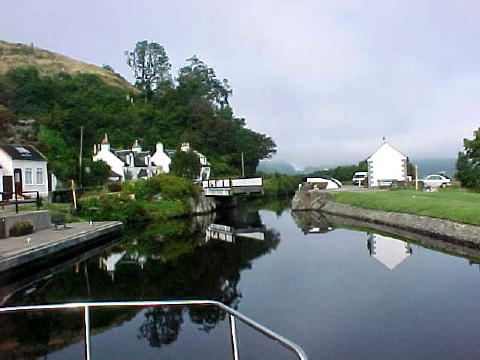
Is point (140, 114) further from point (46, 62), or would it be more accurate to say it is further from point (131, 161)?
point (46, 62)

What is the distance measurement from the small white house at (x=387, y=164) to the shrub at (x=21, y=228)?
34.2 m

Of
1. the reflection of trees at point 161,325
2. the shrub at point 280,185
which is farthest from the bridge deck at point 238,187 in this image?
the reflection of trees at point 161,325

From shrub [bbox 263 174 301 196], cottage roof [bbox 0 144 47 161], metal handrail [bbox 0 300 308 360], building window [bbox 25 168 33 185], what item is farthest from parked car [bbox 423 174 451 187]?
metal handrail [bbox 0 300 308 360]

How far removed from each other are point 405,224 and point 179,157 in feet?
90.6

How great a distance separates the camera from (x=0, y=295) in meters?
13.2

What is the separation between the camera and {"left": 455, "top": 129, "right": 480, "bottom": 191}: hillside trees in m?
35.5

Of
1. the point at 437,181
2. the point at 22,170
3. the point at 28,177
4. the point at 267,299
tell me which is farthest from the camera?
the point at 437,181

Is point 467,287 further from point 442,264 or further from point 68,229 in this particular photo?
point 68,229

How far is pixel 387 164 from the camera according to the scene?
47.7 metres

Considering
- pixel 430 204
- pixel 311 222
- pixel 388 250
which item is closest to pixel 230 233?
pixel 311 222

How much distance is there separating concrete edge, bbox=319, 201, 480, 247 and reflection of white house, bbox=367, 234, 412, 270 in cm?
183

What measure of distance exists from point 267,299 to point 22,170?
83.3 ft

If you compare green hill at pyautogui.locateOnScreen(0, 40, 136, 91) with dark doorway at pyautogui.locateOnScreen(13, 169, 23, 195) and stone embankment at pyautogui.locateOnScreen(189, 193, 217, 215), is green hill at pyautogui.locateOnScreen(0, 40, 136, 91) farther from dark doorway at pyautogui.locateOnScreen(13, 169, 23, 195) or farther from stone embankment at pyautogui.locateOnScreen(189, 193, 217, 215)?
dark doorway at pyautogui.locateOnScreen(13, 169, 23, 195)

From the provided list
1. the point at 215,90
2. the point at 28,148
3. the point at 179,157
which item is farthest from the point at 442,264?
the point at 215,90
